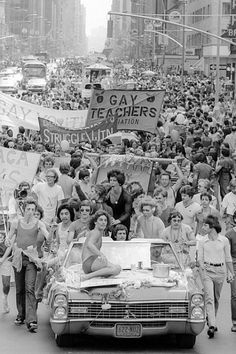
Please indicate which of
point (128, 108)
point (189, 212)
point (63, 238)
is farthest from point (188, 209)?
point (128, 108)

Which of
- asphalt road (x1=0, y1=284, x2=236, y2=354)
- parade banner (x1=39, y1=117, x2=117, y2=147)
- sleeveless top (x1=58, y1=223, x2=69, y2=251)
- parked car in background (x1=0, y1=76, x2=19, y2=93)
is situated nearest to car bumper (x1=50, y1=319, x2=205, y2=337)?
asphalt road (x1=0, y1=284, x2=236, y2=354)

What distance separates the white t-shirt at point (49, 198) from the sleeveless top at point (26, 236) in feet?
12.3

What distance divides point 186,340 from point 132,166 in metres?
8.35

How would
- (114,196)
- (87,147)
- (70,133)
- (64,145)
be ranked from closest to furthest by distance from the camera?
(114,196) < (64,145) < (87,147) < (70,133)

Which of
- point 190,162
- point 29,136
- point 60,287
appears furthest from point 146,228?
point 29,136

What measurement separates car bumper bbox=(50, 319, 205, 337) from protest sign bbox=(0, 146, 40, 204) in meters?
6.24

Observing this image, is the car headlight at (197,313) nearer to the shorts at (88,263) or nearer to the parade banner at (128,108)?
the shorts at (88,263)

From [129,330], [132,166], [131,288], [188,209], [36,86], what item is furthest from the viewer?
[36,86]

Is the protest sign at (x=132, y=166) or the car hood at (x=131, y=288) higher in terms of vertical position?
the car hood at (x=131, y=288)

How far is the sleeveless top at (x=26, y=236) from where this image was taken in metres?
12.7

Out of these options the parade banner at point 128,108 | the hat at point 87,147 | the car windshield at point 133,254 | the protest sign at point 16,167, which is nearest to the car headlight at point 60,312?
the car windshield at point 133,254

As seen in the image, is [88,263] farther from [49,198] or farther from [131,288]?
[49,198]

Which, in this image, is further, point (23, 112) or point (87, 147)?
point (23, 112)

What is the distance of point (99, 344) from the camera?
1187 centimetres
